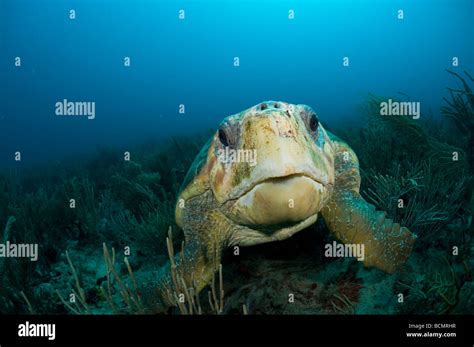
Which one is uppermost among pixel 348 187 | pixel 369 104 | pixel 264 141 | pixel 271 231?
pixel 369 104

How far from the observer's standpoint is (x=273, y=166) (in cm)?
180

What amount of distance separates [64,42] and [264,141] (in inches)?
3956

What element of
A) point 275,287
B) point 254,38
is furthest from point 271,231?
point 254,38

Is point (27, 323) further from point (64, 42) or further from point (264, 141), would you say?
point (64, 42)

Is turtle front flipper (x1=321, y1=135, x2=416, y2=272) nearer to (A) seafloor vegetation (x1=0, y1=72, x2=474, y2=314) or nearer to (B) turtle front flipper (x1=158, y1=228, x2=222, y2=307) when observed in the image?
(A) seafloor vegetation (x1=0, y1=72, x2=474, y2=314)

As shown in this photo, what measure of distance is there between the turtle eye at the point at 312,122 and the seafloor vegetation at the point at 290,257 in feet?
3.93

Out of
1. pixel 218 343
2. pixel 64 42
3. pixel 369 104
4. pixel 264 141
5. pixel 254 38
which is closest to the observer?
pixel 264 141

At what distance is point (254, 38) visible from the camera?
103 metres

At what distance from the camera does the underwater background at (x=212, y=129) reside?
2908mm

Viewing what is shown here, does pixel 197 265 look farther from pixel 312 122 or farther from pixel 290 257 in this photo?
pixel 312 122

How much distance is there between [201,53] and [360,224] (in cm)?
11158

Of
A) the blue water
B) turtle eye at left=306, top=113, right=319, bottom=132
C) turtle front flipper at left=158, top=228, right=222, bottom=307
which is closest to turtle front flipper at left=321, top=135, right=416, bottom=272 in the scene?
turtle eye at left=306, top=113, right=319, bottom=132

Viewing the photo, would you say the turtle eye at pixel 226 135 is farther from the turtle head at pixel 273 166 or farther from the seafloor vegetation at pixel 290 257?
the seafloor vegetation at pixel 290 257

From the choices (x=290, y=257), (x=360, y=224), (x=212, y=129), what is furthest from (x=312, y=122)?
(x=212, y=129)
